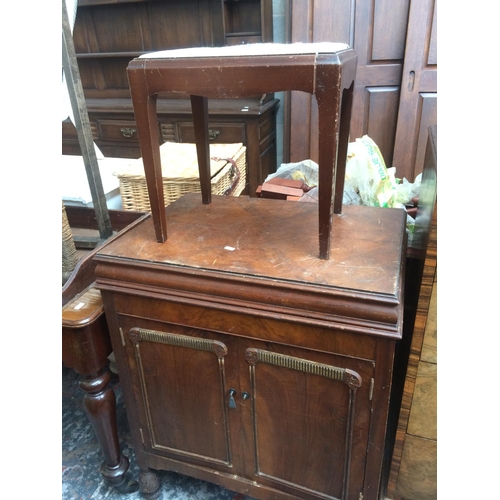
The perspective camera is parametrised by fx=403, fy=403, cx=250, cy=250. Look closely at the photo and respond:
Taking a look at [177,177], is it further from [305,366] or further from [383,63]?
[383,63]

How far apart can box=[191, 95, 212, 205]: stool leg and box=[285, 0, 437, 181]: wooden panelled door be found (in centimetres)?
131

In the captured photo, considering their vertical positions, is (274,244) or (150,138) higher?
(150,138)

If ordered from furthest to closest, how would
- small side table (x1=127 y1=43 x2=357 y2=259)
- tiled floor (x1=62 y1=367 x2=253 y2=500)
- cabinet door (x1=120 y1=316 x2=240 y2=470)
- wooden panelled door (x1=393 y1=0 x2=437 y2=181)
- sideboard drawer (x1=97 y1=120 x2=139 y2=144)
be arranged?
sideboard drawer (x1=97 y1=120 x2=139 y2=144) → wooden panelled door (x1=393 y1=0 x2=437 y2=181) → tiled floor (x1=62 y1=367 x2=253 y2=500) → cabinet door (x1=120 y1=316 x2=240 y2=470) → small side table (x1=127 y1=43 x2=357 y2=259)

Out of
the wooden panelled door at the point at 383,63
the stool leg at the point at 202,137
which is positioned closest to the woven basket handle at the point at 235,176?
the stool leg at the point at 202,137

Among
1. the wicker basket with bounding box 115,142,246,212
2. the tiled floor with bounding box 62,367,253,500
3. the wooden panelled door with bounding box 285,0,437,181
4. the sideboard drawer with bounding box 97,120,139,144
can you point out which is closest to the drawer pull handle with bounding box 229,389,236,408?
the tiled floor with bounding box 62,367,253,500

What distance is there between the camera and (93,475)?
1248 mm

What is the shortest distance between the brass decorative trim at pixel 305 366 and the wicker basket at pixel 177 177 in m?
0.66

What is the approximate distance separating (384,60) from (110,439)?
205 cm

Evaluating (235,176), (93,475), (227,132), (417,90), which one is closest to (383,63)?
(417,90)

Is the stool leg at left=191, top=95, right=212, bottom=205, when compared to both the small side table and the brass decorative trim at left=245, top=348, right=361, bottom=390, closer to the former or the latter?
the small side table

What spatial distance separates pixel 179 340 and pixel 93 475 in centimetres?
71

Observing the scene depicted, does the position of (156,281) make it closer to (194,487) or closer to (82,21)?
(194,487)

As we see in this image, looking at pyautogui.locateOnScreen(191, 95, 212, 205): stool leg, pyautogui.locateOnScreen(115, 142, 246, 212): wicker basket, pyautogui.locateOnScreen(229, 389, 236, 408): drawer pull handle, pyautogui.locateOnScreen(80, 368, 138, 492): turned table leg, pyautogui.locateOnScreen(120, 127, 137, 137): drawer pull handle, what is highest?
pyautogui.locateOnScreen(191, 95, 212, 205): stool leg

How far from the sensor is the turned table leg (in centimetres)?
100
